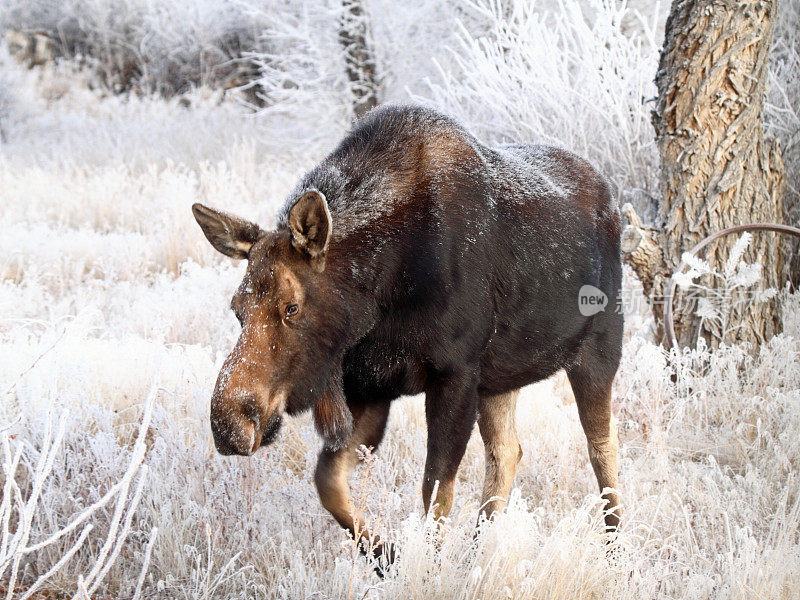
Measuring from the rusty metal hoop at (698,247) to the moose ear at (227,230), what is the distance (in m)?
3.48

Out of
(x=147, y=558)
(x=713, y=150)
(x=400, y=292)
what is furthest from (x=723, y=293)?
(x=147, y=558)

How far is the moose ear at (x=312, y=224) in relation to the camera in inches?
109

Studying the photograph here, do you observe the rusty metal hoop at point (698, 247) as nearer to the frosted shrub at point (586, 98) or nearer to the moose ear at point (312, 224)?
the frosted shrub at point (586, 98)

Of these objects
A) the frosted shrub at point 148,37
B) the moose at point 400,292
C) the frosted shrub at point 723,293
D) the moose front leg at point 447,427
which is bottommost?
the frosted shrub at point 148,37

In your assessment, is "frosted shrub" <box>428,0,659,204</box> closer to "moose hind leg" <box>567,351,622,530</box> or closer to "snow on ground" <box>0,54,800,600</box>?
"snow on ground" <box>0,54,800,600</box>

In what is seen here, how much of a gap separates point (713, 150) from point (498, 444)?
9.74 feet

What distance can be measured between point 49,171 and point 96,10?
28.8 feet

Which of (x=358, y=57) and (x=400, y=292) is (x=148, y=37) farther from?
(x=400, y=292)

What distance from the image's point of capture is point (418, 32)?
13062 millimetres

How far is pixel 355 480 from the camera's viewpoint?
13.3ft

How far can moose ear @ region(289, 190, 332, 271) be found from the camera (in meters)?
2.77

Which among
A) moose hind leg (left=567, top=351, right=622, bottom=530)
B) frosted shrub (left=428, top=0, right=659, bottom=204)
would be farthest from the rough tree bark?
moose hind leg (left=567, top=351, right=622, bottom=530)

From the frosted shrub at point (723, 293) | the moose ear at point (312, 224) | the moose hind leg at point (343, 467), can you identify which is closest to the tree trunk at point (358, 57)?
the frosted shrub at point (723, 293)

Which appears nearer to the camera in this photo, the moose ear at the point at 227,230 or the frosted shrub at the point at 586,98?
the moose ear at the point at 227,230
